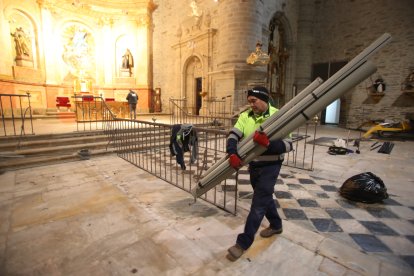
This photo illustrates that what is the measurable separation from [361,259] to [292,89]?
46.2 ft

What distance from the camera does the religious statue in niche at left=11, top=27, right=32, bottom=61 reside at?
11.7m

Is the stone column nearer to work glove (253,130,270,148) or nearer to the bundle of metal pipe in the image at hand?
the bundle of metal pipe

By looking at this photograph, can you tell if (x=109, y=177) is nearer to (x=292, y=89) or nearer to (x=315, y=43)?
(x=292, y=89)

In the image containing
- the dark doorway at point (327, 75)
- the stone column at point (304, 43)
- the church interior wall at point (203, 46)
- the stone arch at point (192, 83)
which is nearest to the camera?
the church interior wall at point (203, 46)

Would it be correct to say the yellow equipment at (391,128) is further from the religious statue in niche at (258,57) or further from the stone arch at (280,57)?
the stone arch at (280,57)

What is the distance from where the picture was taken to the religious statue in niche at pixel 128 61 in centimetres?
1601

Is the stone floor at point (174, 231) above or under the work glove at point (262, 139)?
under

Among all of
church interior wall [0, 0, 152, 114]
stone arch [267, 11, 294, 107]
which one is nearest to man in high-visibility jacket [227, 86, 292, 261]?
stone arch [267, 11, 294, 107]

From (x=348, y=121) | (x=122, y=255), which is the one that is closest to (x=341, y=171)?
(x=122, y=255)

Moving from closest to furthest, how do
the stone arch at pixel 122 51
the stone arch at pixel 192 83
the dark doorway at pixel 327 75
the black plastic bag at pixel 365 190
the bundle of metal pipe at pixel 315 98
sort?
1. the bundle of metal pipe at pixel 315 98
2. the black plastic bag at pixel 365 190
3. the stone arch at pixel 192 83
4. the dark doorway at pixel 327 75
5. the stone arch at pixel 122 51


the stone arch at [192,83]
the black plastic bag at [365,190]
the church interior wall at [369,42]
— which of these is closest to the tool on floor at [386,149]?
the black plastic bag at [365,190]

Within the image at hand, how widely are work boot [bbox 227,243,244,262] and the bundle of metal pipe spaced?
868 mm

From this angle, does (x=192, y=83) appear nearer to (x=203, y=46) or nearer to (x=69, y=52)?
(x=203, y=46)

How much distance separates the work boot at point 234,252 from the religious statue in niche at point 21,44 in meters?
15.2
